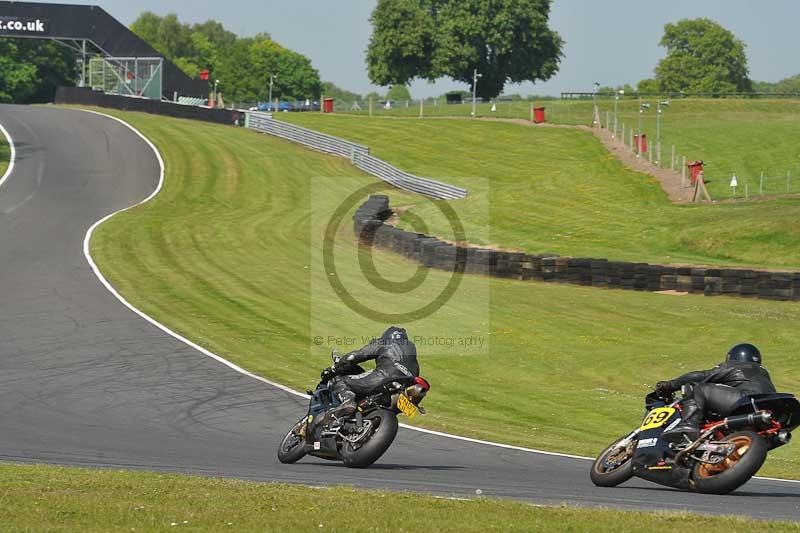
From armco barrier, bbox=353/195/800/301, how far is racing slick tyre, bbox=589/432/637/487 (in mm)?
17564

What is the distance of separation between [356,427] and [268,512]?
341 cm

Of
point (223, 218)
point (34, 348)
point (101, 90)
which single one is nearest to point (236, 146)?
point (223, 218)

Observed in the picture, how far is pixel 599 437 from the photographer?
16.4 meters

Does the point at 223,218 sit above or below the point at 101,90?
below

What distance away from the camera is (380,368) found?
12.9m

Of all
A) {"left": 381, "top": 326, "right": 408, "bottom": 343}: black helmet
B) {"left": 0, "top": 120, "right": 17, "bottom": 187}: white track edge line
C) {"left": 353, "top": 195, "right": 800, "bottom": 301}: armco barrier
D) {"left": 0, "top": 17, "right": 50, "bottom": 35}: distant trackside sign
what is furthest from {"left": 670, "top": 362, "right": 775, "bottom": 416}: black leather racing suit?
{"left": 0, "top": 17, "right": 50, "bottom": 35}: distant trackside sign

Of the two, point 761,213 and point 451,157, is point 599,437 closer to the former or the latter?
point 761,213

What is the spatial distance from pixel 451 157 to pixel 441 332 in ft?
130

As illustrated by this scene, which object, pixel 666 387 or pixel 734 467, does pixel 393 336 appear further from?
pixel 734 467

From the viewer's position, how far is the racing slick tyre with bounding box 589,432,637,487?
11781 millimetres

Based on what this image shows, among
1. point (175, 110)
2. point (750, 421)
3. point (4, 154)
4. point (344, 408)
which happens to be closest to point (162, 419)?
point (344, 408)

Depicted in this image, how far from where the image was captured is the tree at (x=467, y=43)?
12044cm

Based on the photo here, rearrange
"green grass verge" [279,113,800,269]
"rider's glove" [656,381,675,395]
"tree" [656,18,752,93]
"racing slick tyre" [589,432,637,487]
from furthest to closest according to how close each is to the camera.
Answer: "tree" [656,18,752,93] < "green grass verge" [279,113,800,269] < "rider's glove" [656,381,675,395] < "racing slick tyre" [589,432,637,487]

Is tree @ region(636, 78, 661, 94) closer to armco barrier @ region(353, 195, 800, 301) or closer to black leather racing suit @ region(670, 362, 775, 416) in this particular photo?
armco barrier @ region(353, 195, 800, 301)
